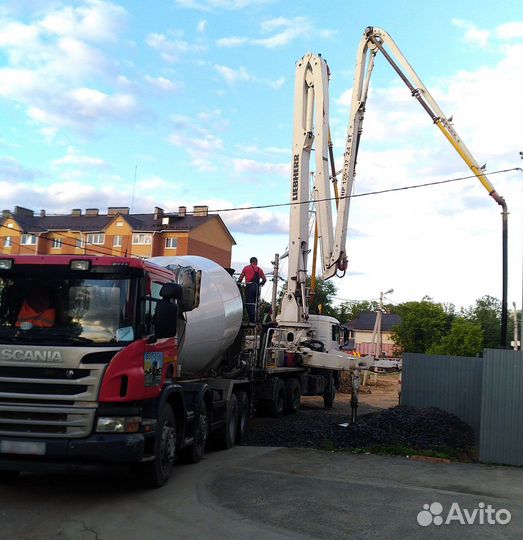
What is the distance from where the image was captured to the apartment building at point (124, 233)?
6166cm

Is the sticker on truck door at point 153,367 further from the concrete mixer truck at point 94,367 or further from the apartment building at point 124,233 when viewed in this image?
the apartment building at point 124,233

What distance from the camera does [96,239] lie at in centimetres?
6431

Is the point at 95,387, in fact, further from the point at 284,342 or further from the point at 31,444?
the point at 284,342

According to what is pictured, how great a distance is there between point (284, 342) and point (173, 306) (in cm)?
1013

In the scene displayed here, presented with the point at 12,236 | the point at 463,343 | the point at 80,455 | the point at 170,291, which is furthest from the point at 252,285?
the point at 12,236

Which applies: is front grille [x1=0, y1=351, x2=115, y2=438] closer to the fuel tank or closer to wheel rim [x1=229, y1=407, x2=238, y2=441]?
the fuel tank

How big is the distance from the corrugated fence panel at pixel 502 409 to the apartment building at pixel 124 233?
4842cm

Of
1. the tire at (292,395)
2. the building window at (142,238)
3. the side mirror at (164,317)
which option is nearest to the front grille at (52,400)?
the side mirror at (164,317)

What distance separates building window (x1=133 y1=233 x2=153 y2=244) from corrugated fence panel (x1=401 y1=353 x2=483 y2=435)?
51115 mm

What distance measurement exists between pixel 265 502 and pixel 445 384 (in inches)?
282

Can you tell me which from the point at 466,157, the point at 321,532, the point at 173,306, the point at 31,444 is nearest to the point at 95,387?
the point at 31,444

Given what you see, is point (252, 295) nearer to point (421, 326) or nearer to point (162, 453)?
point (162, 453)

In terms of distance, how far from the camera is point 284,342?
1694cm

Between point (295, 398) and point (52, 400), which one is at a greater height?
point (52, 400)
